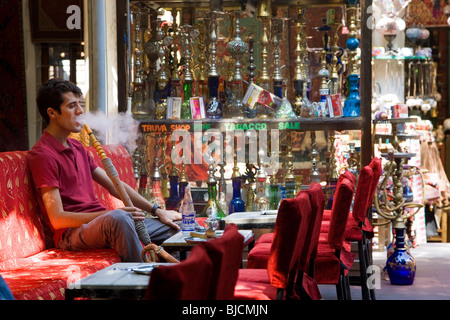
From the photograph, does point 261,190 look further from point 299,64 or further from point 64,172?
point 64,172

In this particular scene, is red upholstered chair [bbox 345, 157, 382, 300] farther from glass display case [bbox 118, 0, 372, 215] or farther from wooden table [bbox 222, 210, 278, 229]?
glass display case [bbox 118, 0, 372, 215]

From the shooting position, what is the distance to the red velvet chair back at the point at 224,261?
5.68 feet

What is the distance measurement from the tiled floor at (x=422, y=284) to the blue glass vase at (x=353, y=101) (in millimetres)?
1210

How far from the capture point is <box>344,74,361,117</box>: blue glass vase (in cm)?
528

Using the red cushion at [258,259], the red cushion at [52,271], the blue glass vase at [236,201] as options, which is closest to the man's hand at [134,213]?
the red cushion at [52,271]

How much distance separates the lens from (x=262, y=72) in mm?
5441

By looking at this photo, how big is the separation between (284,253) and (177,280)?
104 centimetres

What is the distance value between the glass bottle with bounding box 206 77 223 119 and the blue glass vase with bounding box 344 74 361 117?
34.7 inches

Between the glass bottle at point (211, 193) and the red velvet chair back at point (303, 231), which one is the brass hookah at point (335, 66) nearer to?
the glass bottle at point (211, 193)

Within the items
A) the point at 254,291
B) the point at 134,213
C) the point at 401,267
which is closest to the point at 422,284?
the point at 401,267

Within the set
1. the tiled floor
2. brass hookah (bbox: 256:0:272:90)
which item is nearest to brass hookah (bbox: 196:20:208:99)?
brass hookah (bbox: 256:0:272:90)
